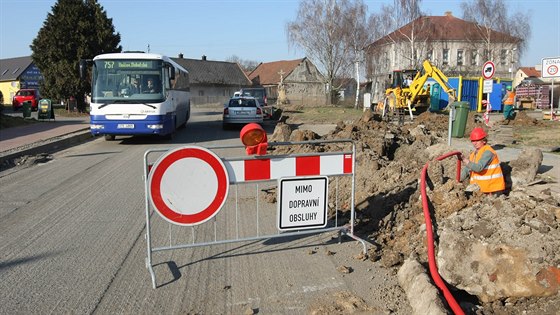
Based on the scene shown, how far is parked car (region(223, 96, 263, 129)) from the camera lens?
76.4ft

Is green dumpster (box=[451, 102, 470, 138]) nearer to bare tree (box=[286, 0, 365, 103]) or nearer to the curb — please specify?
the curb

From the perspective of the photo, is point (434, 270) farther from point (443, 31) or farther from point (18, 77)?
A: point (18, 77)

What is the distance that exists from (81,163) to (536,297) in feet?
37.7

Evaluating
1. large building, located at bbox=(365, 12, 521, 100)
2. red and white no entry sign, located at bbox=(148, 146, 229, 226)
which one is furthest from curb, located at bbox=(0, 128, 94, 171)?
large building, located at bbox=(365, 12, 521, 100)

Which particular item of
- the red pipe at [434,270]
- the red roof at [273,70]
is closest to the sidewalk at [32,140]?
the red pipe at [434,270]

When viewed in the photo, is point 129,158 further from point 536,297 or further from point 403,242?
point 536,297

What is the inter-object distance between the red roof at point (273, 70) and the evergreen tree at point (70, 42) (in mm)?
44378

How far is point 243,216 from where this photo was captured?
709 cm

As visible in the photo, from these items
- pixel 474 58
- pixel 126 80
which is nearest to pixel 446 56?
pixel 474 58

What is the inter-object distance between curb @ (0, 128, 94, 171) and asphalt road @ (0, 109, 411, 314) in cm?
535

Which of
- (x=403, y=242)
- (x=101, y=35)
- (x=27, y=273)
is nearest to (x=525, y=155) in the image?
(x=403, y=242)

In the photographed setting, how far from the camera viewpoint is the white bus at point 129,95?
16.3 metres

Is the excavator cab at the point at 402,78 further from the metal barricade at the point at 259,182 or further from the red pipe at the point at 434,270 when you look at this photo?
the metal barricade at the point at 259,182

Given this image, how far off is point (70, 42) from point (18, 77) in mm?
47362
